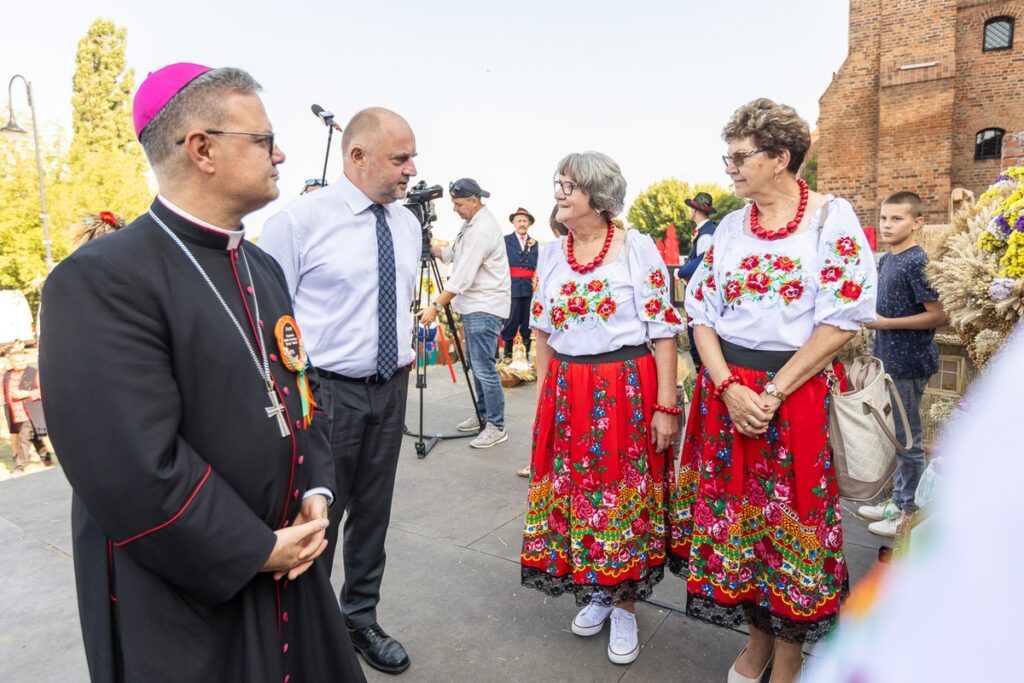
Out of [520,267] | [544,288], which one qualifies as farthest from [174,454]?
[520,267]

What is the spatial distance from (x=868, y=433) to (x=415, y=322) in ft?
A: 11.1

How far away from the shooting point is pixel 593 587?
2545 mm

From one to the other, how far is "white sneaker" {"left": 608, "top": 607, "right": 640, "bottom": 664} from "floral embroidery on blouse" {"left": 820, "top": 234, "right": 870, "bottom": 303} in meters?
1.53

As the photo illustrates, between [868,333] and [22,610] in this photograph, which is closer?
[22,610]

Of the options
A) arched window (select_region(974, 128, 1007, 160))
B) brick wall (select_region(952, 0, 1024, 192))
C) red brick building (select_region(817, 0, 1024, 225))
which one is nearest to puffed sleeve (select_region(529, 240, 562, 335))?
red brick building (select_region(817, 0, 1024, 225))

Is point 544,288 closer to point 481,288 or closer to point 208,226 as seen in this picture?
point 208,226

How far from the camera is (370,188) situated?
8.06 feet

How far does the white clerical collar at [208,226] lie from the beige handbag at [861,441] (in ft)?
6.36

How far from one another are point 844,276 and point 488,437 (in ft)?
12.5

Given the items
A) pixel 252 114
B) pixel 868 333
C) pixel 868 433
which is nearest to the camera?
pixel 252 114

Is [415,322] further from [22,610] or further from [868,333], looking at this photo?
[868,333]

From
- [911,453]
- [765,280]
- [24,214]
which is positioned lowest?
[911,453]

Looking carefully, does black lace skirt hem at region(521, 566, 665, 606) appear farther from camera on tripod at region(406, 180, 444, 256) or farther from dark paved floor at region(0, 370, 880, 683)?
camera on tripod at region(406, 180, 444, 256)

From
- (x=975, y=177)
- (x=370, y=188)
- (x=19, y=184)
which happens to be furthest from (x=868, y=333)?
(x=19, y=184)
